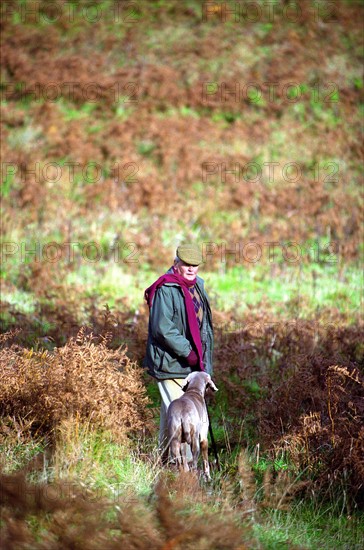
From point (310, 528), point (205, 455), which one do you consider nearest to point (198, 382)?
point (205, 455)

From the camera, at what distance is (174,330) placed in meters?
6.09

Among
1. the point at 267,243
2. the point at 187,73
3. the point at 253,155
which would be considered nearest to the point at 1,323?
the point at 267,243

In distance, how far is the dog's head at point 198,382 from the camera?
5.89 metres

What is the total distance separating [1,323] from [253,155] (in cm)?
1007

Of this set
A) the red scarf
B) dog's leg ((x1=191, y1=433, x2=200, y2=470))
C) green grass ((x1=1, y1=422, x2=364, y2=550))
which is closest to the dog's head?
the red scarf

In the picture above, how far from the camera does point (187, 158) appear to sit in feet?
56.4

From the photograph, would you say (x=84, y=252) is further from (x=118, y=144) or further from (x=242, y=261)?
(x=118, y=144)

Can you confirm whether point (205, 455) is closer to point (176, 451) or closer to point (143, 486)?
point (176, 451)

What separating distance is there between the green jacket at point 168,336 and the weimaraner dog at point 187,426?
0.37m

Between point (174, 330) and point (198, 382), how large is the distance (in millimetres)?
521

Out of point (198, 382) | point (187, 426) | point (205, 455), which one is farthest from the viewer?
point (198, 382)

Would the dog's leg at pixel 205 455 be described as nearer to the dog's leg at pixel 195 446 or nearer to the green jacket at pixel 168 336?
the dog's leg at pixel 195 446

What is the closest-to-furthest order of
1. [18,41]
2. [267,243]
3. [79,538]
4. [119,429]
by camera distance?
[79,538] < [119,429] < [267,243] < [18,41]

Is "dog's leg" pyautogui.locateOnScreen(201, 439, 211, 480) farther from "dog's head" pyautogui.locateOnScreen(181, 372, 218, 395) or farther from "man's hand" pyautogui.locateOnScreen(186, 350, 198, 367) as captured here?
"man's hand" pyautogui.locateOnScreen(186, 350, 198, 367)
